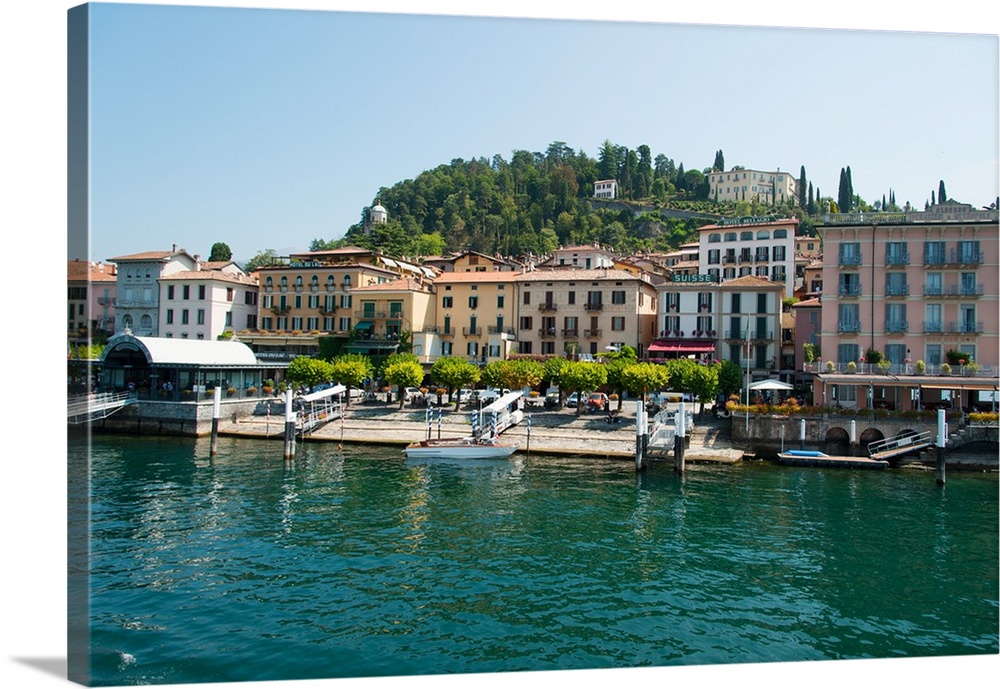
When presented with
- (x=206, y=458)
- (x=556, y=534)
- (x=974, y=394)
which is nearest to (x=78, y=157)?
(x=556, y=534)

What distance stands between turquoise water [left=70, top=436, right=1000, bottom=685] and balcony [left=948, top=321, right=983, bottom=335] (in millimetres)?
10806

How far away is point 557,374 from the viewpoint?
127 ft

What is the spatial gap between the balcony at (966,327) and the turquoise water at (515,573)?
10806 mm

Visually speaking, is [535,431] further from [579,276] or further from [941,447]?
[579,276]

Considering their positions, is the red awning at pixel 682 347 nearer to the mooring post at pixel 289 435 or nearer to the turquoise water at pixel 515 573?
the turquoise water at pixel 515 573

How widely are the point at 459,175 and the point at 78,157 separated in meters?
124

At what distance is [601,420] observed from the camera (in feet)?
120

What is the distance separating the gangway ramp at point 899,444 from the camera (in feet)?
99.2

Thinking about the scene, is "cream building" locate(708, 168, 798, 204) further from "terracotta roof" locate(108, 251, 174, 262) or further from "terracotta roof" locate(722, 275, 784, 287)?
"terracotta roof" locate(108, 251, 174, 262)

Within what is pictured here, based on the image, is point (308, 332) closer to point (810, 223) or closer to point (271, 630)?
point (271, 630)

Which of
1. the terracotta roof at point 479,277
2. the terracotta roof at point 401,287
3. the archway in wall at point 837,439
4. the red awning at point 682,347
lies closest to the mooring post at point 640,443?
the archway in wall at point 837,439

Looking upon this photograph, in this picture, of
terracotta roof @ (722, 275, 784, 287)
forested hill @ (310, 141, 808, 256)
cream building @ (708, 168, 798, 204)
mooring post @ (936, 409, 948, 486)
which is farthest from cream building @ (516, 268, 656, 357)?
cream building @ (708, 168, 798, 204)

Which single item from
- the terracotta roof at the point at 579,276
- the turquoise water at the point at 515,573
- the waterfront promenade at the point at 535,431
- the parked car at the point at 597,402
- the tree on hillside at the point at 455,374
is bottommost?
the turquoise water at the point at 515,573

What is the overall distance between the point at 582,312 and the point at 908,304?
64.8 feet
